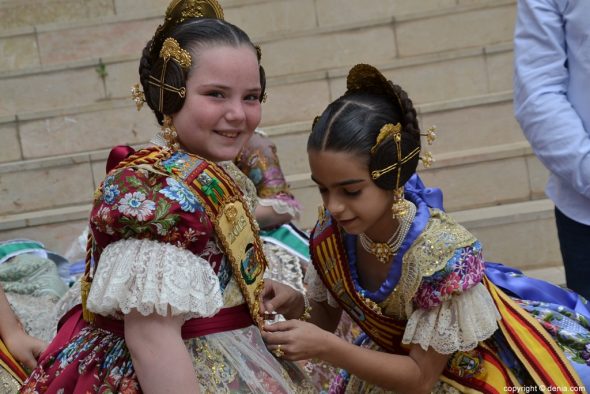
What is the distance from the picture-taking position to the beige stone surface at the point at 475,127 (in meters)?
5.59

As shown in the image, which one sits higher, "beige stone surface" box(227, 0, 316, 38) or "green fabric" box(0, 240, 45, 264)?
"beige stone surface" box(227, 0, 316, 38)

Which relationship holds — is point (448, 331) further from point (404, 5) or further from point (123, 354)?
point (404, 5)

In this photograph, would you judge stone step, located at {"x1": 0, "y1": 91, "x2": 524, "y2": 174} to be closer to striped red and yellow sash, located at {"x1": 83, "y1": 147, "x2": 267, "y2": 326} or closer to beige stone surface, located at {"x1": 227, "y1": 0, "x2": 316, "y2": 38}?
beige stone surface, located at {"x1": 227, "y1": 0, "x2": 316, "y2": 38}

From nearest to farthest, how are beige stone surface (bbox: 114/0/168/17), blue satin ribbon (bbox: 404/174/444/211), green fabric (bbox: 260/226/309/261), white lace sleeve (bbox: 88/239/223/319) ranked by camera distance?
1. white lace sleeve (bbox: 88/239/223/319)
2. blue satin ribbon (bbox: 404/174/444/211)
3. green fabric (bbox: 260/226/309/261)
4. beige stone surface (bbox: 114/0/168/17)

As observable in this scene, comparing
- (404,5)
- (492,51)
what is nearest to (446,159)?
(492,51)

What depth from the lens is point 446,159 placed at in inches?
209

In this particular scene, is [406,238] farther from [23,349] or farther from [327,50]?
[327,50]

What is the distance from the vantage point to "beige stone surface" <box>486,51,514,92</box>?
232 inches

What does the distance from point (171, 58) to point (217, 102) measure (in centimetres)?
15

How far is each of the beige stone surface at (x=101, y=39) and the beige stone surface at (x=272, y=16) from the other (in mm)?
580

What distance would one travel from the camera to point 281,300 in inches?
97.3

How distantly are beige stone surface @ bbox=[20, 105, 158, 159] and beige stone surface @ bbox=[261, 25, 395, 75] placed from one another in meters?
0.97

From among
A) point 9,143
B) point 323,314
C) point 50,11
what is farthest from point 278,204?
point 50,11

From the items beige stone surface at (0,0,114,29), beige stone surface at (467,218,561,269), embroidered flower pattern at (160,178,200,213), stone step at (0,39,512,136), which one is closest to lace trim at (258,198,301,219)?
beige stone surface at (467,218,561,269)
